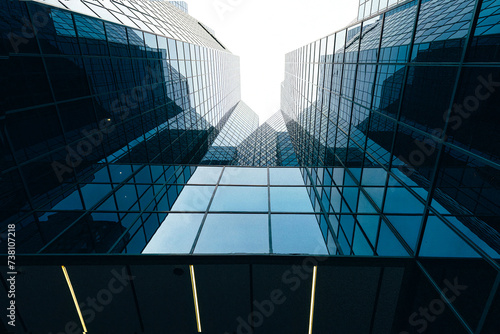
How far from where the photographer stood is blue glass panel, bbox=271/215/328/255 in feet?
24.5

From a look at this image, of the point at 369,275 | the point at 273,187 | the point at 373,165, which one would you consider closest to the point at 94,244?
the point at 273,187

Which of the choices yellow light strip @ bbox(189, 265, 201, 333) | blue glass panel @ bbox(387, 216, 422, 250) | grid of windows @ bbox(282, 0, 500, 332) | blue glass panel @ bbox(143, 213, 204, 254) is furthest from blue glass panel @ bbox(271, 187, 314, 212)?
yellow light strip @ bbox(189, 265, 201, 333)

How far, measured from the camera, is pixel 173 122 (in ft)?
65.0

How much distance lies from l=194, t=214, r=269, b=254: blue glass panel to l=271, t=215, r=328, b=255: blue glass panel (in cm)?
35

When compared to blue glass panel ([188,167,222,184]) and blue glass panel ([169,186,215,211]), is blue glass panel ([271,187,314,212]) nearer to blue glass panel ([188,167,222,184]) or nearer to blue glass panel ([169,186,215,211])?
blue glass panel ([169,186,215,211])

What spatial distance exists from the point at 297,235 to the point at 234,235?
2.11 m

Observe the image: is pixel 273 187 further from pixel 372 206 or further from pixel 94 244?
pixel 94 244

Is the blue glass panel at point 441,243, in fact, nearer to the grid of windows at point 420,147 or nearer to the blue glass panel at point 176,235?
the grid of windows at point 420,147

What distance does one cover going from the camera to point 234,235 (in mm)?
8219

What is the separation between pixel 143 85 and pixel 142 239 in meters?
10.8

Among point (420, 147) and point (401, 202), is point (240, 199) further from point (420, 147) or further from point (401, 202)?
point (420, 147)

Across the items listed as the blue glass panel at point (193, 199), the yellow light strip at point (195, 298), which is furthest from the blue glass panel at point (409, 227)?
the blue glass panel at point (193, 199)

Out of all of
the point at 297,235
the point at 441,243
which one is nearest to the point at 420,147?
the point at 441,243

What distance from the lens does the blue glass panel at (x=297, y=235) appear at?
7.46m
